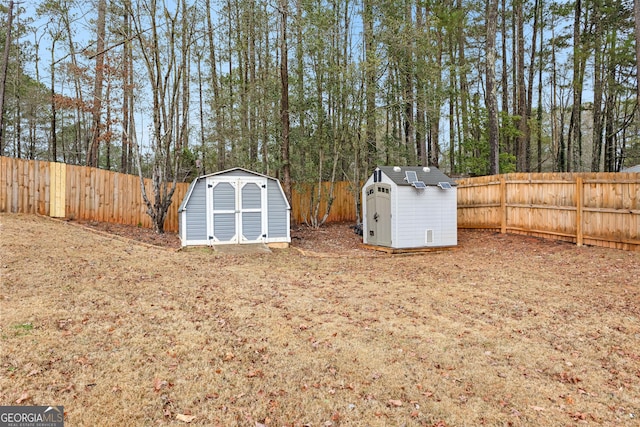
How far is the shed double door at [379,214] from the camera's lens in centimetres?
970

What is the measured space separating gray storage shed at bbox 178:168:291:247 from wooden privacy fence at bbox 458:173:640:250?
632 cm

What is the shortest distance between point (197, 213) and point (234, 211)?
91cm

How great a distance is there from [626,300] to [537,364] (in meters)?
2.71

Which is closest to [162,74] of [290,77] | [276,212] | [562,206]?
[290,77]

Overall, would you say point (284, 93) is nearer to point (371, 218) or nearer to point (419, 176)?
point (371, 218)

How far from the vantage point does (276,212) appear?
10023mm

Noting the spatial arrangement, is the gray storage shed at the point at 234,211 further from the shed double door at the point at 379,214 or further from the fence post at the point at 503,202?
the fence post at the point at 503,202

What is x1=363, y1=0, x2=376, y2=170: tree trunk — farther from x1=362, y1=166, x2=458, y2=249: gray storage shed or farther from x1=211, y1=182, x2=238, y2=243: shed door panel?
x1=211, y1=182, x2=238, y2=243: shed door panel

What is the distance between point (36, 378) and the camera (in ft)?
8.68

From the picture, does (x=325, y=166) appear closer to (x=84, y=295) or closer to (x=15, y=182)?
(x=15, y=182)

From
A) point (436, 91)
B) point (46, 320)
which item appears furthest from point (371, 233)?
point (46, 320)

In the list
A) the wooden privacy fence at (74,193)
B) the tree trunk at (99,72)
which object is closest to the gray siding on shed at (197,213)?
the wooden privacy fence at (74,193)

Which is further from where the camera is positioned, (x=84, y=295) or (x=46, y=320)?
(x=84, y=295)

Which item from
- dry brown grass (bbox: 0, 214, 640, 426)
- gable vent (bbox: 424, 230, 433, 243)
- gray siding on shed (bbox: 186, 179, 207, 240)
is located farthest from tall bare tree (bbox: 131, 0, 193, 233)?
gable vent (bbox: 424, 230, 433, 243)
